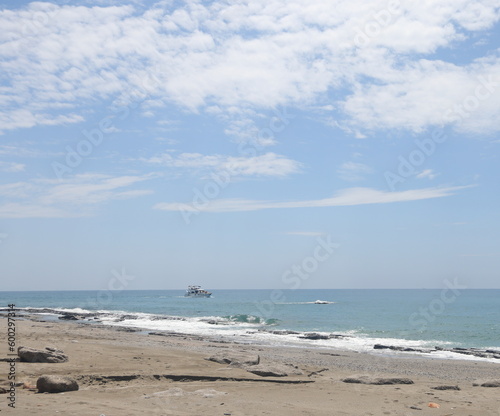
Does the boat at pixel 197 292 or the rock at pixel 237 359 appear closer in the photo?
the rock at pixel 237 359

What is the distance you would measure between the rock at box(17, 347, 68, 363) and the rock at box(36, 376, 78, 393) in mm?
3631

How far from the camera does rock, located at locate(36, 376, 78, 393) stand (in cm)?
1112

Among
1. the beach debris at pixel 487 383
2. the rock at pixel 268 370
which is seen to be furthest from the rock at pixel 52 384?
the beach debris at pixel 487 383

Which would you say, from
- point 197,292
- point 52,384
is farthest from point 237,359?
point 197,292

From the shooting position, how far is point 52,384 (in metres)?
11.2

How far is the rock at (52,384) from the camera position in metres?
11.1

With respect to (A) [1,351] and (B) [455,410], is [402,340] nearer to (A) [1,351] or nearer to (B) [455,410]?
(B) [455,410]

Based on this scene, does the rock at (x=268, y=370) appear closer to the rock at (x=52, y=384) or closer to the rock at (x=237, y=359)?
the rock at (x=237, y=359)

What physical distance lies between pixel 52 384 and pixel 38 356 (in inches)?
157

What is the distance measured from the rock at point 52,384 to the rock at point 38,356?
143 inches

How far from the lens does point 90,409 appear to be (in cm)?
966

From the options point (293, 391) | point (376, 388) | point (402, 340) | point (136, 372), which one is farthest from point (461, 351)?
point (136, 372)

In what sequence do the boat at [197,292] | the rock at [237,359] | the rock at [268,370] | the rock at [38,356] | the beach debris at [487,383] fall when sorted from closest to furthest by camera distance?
the rock at [38,356] < the rock at [268,370] < the beach debris at [487,383] < the rock at [237,359] < the boat at [197,292]

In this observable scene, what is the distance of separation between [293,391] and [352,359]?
34.2 feet
